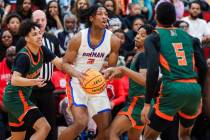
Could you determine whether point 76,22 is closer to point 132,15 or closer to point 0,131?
point 132,15

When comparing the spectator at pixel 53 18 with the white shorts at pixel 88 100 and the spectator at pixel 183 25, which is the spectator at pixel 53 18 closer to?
the spectator at pixel 183 25

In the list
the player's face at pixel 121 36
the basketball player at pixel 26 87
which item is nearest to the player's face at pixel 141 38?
the basketball player at pixel 26 87

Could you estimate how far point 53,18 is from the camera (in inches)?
556

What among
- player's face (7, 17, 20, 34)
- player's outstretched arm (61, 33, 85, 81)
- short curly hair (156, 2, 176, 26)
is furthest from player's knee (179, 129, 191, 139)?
player's face (7, 17, 20, 34)

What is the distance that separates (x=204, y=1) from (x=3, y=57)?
5507mm

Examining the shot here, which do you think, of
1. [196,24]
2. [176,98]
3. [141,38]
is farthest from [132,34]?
[176,98]

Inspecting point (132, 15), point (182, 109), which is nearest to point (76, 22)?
point (132, 15)

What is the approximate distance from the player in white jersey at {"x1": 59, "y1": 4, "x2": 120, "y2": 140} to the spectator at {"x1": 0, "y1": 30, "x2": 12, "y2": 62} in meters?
3.25

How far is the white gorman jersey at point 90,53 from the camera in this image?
977 cm

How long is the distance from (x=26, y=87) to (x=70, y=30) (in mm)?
4125

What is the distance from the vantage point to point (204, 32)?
14414 mm

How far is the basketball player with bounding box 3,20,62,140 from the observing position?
375 inches

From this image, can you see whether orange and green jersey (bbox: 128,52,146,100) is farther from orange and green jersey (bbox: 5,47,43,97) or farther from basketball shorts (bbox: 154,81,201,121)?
orange and green jersey (bbox: 5,47,43,97)

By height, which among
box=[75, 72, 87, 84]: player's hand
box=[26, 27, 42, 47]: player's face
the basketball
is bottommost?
the basketball
